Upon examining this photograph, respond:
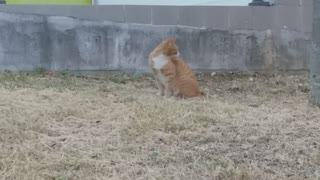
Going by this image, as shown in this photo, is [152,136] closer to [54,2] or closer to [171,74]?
[171,74]

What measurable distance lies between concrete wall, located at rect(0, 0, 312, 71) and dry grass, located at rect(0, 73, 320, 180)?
158cm

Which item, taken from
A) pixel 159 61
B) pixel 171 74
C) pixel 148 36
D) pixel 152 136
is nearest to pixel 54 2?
pixel 148 36

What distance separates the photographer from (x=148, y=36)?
7930 mm

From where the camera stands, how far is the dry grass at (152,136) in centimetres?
348

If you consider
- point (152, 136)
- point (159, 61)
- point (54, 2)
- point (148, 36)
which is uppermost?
point (54, 2)

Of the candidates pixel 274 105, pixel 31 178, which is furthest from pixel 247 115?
pixel 31 178

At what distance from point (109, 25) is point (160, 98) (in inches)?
90.1

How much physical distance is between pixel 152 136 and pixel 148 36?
13.0 feet

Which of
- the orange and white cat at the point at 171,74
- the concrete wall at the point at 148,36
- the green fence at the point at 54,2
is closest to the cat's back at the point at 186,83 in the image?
the orange and white cat at the point at 171,74

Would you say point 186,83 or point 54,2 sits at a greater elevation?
point 54,2

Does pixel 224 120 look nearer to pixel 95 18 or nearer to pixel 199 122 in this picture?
pixel 199 122

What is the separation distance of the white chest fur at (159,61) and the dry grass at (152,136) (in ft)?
1.24

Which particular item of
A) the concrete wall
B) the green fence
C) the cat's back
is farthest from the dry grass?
the green fence

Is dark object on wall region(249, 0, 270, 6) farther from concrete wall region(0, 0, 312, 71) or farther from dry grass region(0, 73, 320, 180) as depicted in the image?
dry grass region(0, 73, 320, 180)
